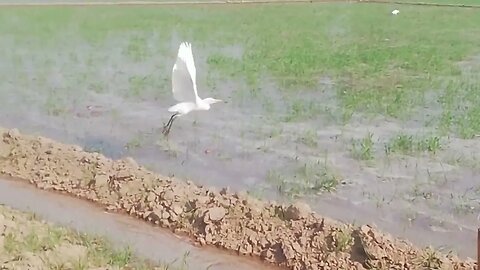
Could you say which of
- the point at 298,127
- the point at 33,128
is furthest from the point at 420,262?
the point at 33,128

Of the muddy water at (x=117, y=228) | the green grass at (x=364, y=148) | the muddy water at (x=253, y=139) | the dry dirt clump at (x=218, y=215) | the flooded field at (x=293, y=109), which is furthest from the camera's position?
the green grass at (x=364, y=148)

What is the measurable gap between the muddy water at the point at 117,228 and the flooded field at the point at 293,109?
932 millimetres

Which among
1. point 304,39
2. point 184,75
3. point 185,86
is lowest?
point 304,39

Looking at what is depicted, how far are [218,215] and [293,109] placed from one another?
3227mm

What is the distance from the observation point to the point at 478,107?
25.3 feet

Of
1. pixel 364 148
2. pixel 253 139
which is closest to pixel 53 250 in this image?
pixel 253 139

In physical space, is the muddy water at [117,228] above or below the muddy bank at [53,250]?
below

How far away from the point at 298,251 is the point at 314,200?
1029 millimetres

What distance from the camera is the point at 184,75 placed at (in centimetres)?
639

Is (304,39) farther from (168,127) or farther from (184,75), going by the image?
(184,75)

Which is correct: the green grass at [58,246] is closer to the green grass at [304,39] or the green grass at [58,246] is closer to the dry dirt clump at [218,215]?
the dry dirt clump at [218,215]

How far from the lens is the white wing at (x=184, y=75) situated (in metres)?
6.13

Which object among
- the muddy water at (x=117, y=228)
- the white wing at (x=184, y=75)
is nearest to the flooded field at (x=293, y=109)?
the white wing at (x=184, y=75)

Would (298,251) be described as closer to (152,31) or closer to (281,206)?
(281,206)
